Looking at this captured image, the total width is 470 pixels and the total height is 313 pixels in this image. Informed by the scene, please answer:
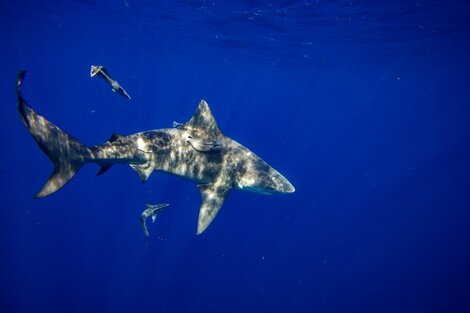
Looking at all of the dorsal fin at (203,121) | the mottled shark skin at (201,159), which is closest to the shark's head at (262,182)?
the mottled shark skin at (201,159)

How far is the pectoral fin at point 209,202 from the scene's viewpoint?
7.09m

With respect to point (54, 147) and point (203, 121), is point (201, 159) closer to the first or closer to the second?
point (203, 121)

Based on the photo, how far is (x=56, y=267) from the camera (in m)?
26.2

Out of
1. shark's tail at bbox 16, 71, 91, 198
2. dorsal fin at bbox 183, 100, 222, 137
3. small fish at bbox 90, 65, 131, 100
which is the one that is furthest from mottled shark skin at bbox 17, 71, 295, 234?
small fish at bbox 90, 65, 131, 100

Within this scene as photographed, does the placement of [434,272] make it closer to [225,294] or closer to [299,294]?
[299,294]

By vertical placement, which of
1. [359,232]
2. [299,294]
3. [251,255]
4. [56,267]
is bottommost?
[56,267]

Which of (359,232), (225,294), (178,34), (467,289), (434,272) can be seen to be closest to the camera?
(225,294)

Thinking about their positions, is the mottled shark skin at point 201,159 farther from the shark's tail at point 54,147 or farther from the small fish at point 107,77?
the small fish at point 107,77

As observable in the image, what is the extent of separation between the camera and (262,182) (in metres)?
7.89

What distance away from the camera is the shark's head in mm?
7883

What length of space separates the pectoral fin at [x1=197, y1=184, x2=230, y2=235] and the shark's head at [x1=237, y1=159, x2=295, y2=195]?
50 cm

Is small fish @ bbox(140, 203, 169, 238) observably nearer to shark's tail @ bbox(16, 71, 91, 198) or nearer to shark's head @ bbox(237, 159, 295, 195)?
shark's head @ bbox(237, 159, 295, 195)

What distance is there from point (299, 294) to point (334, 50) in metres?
24.5

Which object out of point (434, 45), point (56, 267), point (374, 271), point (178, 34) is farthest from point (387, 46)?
point (56, 267)
